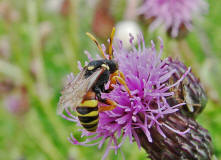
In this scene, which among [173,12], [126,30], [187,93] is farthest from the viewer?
[126,30]

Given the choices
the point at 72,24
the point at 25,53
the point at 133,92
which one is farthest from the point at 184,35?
the point at 25,53

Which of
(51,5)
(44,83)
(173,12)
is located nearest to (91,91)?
(173,12)

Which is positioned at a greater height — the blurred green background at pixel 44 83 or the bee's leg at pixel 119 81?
the blurred green background at pixel 44 83

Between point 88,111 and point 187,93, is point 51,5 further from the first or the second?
point 88,111

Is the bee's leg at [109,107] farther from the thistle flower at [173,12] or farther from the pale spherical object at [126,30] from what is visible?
the pale spherical object at [126,30]

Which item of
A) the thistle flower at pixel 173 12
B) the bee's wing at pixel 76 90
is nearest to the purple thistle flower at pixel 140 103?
the bee's wing at pixel 76 90

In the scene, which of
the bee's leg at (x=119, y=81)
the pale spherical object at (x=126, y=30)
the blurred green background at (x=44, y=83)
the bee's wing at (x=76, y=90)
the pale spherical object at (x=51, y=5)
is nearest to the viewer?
the bee's wing at (x=76, y=90)

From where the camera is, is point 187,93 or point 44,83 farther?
point 44,83
